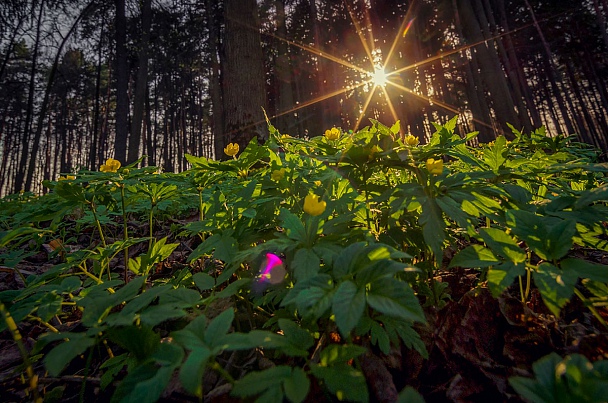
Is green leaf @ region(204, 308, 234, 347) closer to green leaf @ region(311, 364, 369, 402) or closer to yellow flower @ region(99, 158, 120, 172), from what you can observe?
green leaf @ region(311, 364, 369, 402)

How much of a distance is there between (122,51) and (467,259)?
12853mm

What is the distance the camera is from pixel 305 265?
2.67ft

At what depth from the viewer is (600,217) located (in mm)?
903

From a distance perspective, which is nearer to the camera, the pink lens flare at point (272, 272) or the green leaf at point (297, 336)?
the green leaf at point (297, 336)

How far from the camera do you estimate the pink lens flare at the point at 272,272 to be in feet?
3.57

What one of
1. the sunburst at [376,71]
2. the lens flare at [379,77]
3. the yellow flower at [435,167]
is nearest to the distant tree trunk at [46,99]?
the sunburst at [376,71]

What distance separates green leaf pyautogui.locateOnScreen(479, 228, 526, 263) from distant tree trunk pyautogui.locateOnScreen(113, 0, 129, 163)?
9628 mm

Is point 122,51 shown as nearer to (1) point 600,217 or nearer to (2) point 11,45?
(2) point 11,45

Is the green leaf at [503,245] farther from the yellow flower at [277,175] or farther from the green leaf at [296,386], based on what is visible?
the yellow flower at [277,175]

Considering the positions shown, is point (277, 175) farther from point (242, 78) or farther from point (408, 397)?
point (242, 78)

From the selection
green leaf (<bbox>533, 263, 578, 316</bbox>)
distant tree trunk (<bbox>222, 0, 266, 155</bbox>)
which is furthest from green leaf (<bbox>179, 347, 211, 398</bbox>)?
distant tree trunk (<bbox>222, 0, 266, 155</bbox>)

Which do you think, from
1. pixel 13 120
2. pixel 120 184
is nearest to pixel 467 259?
pixel 120 184

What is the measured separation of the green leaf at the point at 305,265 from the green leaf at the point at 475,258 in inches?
15.9

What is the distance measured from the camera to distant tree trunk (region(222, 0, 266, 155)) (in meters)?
3.92
